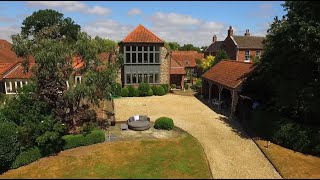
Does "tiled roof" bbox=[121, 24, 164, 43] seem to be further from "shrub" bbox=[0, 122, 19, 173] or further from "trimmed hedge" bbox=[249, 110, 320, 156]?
"shrub" bbox=[0, 122, 19, 173]

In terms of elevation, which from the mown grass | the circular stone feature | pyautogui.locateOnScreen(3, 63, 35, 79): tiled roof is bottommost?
the mown grass

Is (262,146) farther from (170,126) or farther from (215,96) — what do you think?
(215,96)

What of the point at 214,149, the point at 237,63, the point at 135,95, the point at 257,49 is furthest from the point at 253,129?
the point at 257,49

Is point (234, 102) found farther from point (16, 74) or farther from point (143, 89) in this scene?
point (16, 74)

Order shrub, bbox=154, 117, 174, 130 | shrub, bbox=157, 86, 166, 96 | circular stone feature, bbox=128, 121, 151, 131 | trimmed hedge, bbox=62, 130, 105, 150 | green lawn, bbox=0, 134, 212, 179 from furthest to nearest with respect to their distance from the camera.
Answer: shrub, bbox=157, 86, 166, 96, shrub, bbox=154, 117, 174, 130, circular stone feature, bbox=128, 121, 151, 131, trimmed hedge, bbox=62, 130, 105, 150, green lawn, bbox=0, 134, 212, 179

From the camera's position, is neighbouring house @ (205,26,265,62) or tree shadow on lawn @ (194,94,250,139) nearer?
tree shadow on lawn @ (194,94,250,139)

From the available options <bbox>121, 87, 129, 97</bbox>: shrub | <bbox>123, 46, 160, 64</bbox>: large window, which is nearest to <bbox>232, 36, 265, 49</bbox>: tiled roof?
<bbox>123, 46, 160, 64</bbox>: large window
